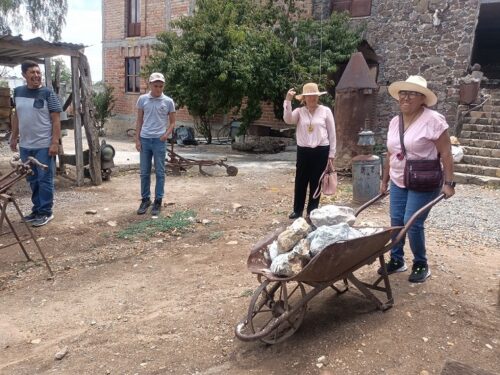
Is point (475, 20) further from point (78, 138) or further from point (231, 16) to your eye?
point (78, 138)

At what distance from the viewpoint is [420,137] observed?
130 inches

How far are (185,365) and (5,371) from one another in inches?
45.2

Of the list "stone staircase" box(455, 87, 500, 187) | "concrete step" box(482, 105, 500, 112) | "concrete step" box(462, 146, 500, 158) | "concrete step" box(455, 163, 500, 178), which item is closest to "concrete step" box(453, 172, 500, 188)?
"stone staircase" box(455, 87, 500, 187)

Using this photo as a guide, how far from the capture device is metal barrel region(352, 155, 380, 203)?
22.1 feet

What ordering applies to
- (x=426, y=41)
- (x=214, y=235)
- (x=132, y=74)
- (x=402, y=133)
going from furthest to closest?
(x=132, y=74) → (x=426, y=41) → (x=214, y=235) → (x=402, y=133)

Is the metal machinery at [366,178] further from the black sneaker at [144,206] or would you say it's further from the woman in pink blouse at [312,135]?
the black sneaker at [144,206]

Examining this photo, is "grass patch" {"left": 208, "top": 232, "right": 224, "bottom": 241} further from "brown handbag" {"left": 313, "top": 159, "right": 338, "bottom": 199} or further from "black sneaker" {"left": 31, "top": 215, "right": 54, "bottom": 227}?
"black sneaker" {"left": 31, "top": 215, "right": 54, "bottom": 227}

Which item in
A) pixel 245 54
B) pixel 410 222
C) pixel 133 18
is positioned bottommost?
pixel 410 222

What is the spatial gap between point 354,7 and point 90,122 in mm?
9028

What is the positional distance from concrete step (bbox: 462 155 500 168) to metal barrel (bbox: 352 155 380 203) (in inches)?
141

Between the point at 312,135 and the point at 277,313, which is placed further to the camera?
the point at 312,135

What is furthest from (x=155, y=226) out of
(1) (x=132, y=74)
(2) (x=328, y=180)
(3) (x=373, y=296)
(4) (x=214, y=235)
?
(1) (x=132, y=74)

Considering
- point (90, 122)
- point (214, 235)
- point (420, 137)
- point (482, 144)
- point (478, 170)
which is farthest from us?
point (482, 144)

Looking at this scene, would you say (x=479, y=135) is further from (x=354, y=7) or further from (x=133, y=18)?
(x=133, y=18)
